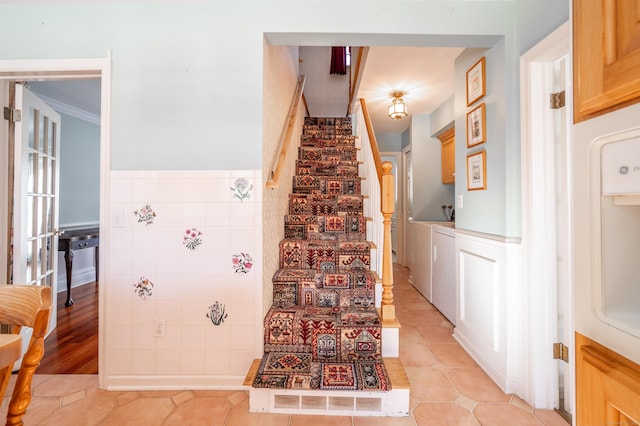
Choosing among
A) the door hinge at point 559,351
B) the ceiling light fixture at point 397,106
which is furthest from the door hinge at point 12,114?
the door hinge at point 559,351

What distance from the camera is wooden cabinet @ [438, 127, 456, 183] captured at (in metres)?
3.93

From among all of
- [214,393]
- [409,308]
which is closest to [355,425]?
[214,393]

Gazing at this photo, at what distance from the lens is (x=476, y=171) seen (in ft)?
7.09

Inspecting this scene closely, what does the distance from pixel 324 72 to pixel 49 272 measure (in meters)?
4.75

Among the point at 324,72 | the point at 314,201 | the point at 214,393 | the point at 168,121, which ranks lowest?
the point at 214,393

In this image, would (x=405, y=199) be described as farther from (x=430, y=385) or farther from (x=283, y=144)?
(x=430, y=385)

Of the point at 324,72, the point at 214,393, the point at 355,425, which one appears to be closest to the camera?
the point at 355,425

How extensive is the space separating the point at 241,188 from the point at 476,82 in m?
1.89

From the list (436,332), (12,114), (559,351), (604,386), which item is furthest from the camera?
(436,332)

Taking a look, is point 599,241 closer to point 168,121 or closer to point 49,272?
point 168,121

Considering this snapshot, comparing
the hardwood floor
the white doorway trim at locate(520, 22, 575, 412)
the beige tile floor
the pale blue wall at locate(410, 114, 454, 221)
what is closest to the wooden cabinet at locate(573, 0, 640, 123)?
the white doorway trim at locate(520, 22, 575, 412)

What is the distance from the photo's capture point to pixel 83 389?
1833mm

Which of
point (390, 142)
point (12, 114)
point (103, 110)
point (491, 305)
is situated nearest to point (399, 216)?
point (390, 142)

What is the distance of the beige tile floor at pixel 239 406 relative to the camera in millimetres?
1557
